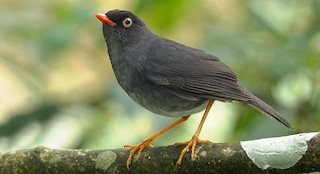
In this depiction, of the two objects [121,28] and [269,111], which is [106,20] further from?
[269,111]

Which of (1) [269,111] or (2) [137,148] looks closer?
(2) [137,148]

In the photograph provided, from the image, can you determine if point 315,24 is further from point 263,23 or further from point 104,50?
point 104,50

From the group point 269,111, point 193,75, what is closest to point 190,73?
point 193,75

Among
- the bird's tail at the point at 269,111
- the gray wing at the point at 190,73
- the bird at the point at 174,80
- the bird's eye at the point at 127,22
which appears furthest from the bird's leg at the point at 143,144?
the bird's eye at the point at 127,22

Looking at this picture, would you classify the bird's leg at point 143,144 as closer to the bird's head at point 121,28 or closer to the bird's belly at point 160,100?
the bird's belly at point 160,100

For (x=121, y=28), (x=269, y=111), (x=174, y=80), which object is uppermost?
(x=121, y=28)

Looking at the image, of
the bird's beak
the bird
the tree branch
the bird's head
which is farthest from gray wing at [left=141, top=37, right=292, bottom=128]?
the tree branch
